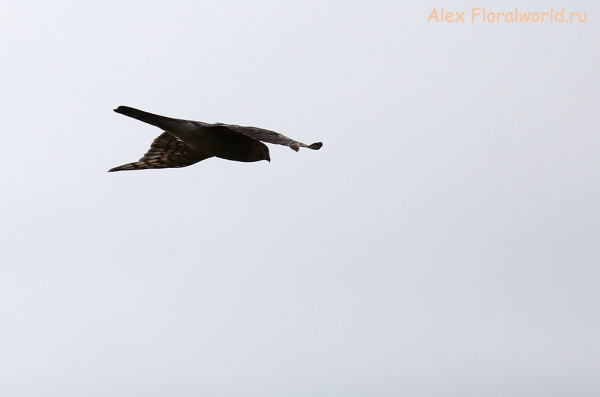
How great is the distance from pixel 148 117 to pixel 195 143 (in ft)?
3.56

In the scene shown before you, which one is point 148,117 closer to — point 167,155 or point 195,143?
point 195,143

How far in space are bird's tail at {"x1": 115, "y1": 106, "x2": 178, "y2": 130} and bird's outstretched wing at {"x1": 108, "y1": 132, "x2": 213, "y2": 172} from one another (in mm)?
2037

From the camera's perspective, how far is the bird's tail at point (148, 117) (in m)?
15.4

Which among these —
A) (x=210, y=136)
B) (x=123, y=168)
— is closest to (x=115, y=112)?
(x=210, y=136)

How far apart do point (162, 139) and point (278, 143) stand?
5534 millimetres

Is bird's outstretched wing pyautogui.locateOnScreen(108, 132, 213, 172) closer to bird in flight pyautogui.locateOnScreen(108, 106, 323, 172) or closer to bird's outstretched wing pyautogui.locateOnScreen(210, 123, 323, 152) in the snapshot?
bird in flight pyautogui.locateOnScreen(108, 106, 323, 172)

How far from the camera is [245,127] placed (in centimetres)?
1484

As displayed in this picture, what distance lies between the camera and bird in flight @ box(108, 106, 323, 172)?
617 inches

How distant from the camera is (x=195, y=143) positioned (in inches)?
650

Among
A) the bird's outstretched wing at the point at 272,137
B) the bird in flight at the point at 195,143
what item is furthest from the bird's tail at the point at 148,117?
the bird's outstretched wing at the point at 272,137

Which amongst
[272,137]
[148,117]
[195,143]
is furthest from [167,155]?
[272,137]

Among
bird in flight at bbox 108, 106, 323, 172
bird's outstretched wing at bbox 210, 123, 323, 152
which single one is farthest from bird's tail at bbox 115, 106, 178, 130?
bird's outstretched wing at bbox 210, 123, 323, 152

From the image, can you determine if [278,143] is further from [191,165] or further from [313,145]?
[191,165]

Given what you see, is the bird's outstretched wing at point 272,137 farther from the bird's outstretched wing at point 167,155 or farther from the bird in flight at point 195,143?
the bird's outstretched wing at point 167,155
